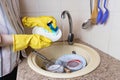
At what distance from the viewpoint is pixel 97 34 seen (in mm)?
1234

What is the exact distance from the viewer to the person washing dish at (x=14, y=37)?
3.02 feet

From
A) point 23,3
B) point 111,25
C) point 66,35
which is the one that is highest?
point 23,3

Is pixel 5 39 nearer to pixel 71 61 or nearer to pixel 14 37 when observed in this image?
pixel 14 37

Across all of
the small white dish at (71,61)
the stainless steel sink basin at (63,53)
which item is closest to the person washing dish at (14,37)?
the stainless steel sink basin at (63,53)

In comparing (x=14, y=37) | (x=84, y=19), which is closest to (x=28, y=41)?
(x=14, y=37)

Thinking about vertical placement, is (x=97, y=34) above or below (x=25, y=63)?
above

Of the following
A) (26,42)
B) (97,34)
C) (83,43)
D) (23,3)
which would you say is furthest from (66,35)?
(26,42)

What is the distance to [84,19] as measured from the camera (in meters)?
1.35

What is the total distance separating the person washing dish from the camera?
92cm

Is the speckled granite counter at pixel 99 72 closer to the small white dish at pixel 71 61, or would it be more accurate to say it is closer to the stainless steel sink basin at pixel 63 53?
the stainless steel sink basin at pixel 63 53

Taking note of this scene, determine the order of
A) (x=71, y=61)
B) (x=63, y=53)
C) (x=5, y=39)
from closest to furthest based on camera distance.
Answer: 1. (x=5, y=39)
2. (x=71, y=61)
3. (x=63, y=53)

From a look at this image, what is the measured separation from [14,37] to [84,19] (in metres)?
0.64

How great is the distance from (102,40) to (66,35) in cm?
34

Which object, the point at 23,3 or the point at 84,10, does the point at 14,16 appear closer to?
the point at 23,3
